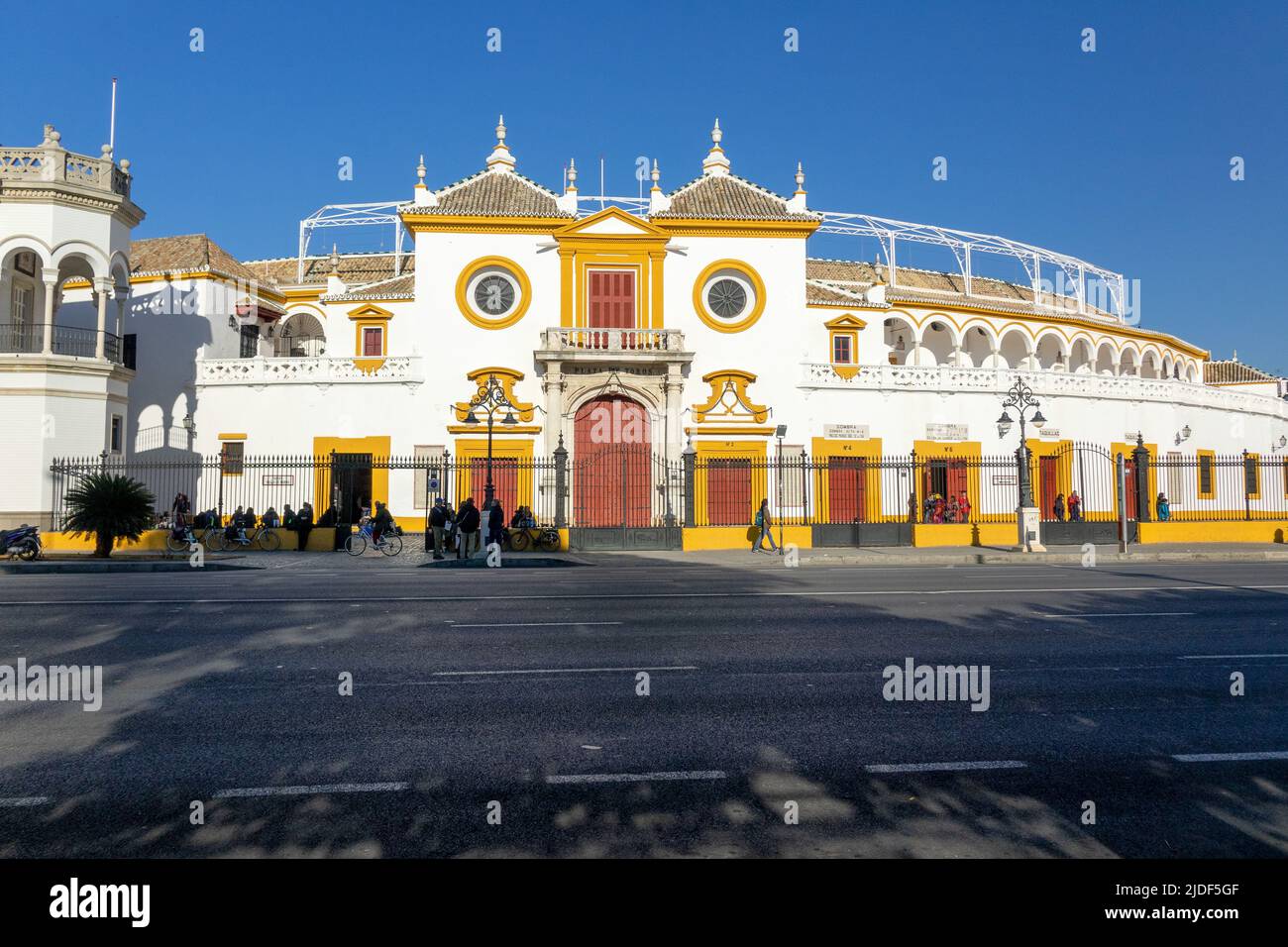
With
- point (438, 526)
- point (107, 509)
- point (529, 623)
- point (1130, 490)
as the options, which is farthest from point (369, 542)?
point (1130, 490)

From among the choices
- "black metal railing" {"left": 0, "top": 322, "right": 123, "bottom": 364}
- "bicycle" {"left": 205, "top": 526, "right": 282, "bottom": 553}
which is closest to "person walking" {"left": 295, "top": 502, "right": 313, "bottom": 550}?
"bicycle" {"left": 205, "top": 526, "right": 282, "bottom": 553}

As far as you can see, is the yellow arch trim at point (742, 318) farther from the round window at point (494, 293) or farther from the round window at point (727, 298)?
the round window at point (494, 293)

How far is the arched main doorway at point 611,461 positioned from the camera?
2912 cm

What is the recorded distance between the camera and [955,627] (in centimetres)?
951

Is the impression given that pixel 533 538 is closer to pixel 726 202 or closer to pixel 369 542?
pixel 369 542

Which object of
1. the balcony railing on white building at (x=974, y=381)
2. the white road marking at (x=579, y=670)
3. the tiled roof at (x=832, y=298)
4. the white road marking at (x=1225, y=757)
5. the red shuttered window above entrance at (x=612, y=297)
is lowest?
the white road marking at (x=1225, y=757)

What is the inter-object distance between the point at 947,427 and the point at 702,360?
1033cm

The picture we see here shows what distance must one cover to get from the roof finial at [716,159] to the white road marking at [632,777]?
32.7 m

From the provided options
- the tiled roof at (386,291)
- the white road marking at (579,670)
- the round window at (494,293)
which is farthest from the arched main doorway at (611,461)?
the white road marking at (579,670)

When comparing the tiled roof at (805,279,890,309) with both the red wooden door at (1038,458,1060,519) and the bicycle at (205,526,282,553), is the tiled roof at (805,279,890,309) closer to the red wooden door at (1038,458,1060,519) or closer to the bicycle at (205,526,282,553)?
the red wooden door at (1038,458,1060,519)

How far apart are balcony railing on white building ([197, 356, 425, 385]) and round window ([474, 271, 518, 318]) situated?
3297 mm

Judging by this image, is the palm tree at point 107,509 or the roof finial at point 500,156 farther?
the roof finial at point 500,156

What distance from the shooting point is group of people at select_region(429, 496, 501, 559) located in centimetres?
2081
